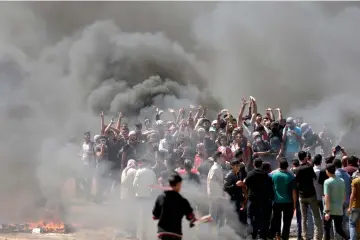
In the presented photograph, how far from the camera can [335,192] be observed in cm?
872

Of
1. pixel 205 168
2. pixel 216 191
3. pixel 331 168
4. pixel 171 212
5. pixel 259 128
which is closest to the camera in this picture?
pixel 171 212

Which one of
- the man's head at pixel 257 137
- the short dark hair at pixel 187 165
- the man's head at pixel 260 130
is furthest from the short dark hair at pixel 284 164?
the man's head at pixel 260 130

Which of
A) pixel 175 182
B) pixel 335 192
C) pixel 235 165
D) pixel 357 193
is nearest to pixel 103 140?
pixel 235 165

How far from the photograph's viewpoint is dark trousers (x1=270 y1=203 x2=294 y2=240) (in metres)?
9.08

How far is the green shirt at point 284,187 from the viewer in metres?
9.01

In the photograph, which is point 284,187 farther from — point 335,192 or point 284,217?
point 335,192

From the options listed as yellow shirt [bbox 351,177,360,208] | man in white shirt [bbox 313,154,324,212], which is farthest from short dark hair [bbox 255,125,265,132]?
yellow shirt [bbox 351,177,360,208]

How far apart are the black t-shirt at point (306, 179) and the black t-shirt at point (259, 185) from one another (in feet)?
1.58

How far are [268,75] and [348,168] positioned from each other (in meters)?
14.7

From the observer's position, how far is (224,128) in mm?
12109

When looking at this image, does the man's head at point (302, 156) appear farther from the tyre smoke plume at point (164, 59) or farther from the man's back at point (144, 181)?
the tyre smoke plume at point (164, 59)

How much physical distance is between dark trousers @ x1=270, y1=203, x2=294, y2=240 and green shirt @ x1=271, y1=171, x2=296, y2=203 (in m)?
0.09

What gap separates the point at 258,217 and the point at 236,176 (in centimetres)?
78

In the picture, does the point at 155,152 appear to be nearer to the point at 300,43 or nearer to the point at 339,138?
the point at 339,138
